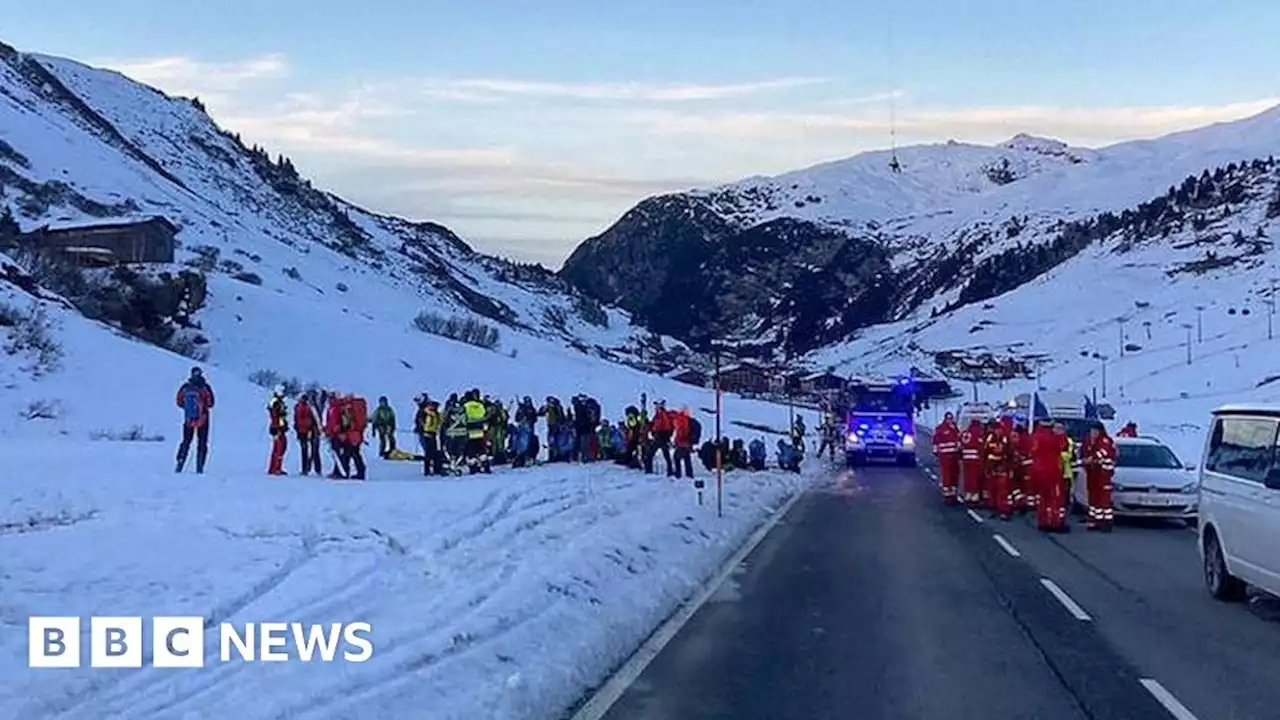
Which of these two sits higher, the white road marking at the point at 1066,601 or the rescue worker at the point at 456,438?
the rescue worker at the point at 456,438

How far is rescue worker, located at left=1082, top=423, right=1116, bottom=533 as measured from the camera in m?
23.4

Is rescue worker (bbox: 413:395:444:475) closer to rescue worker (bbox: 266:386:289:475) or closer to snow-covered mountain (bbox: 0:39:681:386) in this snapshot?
rescue worker (bbox: 266:386:289:475)

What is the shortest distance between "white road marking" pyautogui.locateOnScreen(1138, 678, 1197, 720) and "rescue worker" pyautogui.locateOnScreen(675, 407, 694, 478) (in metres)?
Answer: 22.4

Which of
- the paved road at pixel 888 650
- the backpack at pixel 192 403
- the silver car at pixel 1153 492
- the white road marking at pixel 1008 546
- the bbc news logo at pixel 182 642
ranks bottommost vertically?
the paved road at pixel 888 650

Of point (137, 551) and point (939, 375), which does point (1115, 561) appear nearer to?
point (137, 551)

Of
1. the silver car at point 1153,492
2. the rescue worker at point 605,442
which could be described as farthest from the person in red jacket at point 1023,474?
the rescue worker at point 605,442

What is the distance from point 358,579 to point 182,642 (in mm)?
3309

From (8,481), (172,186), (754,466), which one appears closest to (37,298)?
(754,466)

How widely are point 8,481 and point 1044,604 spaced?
14202mm

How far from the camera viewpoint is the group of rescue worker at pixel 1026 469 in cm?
2323

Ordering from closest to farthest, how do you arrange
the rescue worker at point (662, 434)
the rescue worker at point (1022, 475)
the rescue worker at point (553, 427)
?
the rescue worker at point (1022, 475) → the rescue worker at point (662, 434) → the rescue worker at point (553, 427)

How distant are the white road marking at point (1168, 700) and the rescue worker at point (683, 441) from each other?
2244cm

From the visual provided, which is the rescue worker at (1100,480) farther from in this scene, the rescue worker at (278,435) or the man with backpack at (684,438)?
the rescue worker at (278,435)

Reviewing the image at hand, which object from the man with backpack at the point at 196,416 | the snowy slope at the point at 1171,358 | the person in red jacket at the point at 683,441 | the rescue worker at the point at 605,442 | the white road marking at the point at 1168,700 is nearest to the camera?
the white road marking at the point at 1168,700
